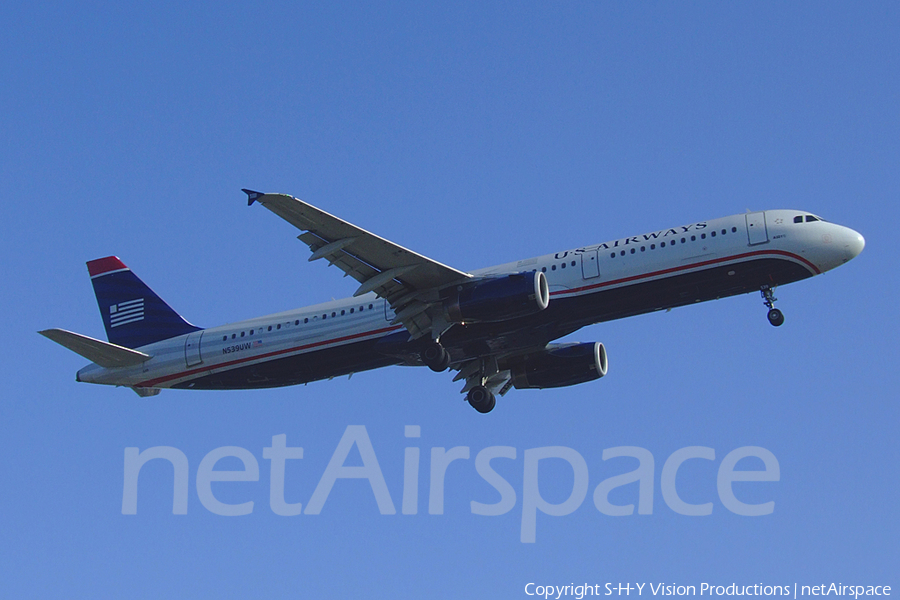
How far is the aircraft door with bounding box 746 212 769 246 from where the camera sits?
3528 cm

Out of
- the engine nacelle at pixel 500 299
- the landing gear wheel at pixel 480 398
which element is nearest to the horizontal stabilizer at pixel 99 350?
the landing gear wheel at pixel 480 398

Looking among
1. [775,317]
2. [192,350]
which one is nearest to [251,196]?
[192,350]

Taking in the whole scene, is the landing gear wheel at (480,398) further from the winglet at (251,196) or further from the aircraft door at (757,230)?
the winglet at (251,196)

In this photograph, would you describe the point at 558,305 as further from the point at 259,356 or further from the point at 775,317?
the point at 259,356

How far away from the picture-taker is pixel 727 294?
36188 mm

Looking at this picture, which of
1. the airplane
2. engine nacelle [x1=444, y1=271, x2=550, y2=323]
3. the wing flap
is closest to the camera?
the wing flap

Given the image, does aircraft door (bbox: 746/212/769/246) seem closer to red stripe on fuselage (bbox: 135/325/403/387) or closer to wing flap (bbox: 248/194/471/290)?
wing flap (bbox: 248/194/471/290)

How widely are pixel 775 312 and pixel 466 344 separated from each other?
10.4 meters

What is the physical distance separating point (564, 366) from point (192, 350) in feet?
46.4

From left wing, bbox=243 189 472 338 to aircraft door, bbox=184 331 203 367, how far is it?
8.67 metres

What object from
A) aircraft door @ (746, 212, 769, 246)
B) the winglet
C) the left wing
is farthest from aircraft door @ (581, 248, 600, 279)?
the winglet

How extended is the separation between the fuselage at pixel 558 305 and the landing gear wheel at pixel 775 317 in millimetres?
940

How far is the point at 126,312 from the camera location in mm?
44062

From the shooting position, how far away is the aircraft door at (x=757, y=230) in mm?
35281
